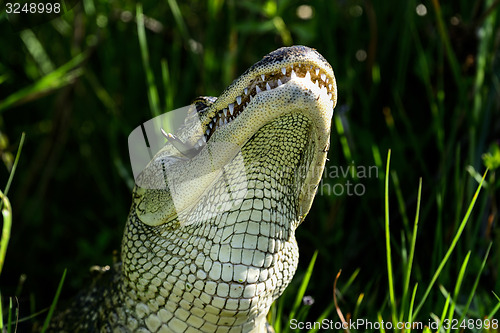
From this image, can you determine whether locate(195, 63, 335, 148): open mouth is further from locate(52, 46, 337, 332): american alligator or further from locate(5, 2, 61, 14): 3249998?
locate(5, 2, 61, 14): 3249998

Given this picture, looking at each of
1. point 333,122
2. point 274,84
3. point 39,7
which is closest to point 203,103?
point 274,84

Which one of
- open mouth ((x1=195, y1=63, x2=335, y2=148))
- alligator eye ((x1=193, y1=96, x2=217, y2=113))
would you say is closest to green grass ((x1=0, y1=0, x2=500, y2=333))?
alligator eye ((x1=193, y1=96, x2=217, y2=113))

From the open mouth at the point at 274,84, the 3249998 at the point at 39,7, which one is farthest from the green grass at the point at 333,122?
the open mouth at the point at 274,84

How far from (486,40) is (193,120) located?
1.69 m

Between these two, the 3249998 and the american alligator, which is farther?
the 3249998

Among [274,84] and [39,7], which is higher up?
[39,7]

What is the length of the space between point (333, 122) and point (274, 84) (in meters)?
1.51

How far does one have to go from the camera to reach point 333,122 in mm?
2832

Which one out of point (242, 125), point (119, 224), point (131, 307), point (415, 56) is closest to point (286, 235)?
point (242, 125)

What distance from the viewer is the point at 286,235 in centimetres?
154

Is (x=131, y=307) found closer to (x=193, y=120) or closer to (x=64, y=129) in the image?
(x=193, y=120)

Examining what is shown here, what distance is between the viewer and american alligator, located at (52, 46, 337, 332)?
1.39 metres

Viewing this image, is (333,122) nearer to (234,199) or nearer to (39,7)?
(234,199)

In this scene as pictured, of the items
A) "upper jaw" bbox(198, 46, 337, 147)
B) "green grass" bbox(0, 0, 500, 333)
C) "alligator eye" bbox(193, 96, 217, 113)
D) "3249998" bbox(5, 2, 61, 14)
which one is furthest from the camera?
"3249998" bbox(5, 2, 61, 14)
